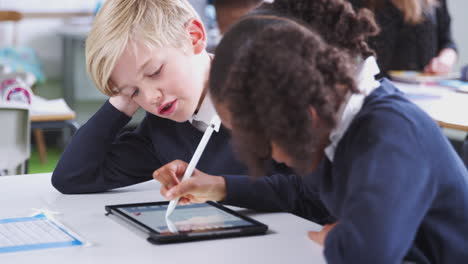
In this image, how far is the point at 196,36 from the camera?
153 cm

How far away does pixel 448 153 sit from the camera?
1.03 metres

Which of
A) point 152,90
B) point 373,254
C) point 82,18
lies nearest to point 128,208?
point 152,90

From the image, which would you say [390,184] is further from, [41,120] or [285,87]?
[41,120]

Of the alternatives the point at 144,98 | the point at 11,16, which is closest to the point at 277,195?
the point at 144,98

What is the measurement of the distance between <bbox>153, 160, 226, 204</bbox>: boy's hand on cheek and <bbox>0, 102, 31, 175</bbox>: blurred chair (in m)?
1.45

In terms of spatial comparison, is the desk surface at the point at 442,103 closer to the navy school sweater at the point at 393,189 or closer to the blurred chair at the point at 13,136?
the navy school sweater at the point at 393,189

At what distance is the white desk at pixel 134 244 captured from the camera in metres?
1.12

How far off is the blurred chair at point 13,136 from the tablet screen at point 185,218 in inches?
56.8

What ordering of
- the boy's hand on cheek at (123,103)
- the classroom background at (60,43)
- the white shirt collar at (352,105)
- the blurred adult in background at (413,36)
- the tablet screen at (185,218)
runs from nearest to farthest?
the white shirt collar at (352,105) < the tablet screen at (185,218) < the boy's hand on cheek at (123,103) < the blurred adult in background at (413,36) < the classroom background at (60,43)

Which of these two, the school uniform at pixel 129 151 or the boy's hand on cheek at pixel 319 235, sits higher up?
the boy's hand on cheek at pixel 319 235

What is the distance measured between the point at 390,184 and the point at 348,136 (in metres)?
0.12

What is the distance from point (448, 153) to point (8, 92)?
2.38 meters

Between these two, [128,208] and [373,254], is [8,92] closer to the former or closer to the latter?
[128,208]

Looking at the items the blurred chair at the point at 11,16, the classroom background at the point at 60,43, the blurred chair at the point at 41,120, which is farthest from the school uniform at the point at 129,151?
the blurred chair at the point at 11,16
